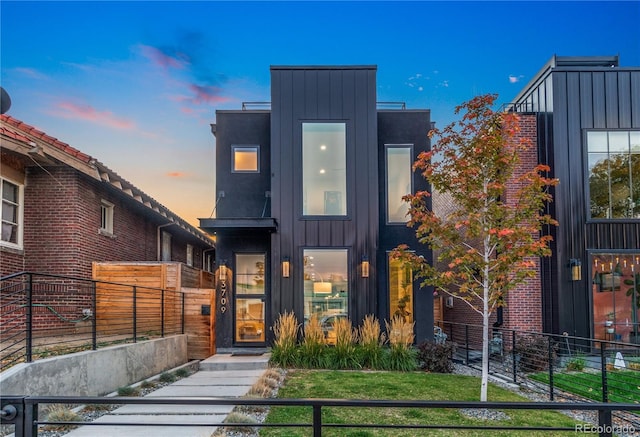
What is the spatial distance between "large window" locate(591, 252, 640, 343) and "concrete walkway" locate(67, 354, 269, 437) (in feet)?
24.8

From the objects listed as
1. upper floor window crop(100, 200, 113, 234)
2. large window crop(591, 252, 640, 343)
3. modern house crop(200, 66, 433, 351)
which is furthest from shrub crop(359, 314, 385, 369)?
upper floor window crop(100, 200, 113, 234)

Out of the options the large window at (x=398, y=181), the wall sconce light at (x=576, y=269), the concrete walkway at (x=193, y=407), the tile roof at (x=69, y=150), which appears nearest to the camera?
the concrete walkway at (x=193, y=407)

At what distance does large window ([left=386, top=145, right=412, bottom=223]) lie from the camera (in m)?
11.1

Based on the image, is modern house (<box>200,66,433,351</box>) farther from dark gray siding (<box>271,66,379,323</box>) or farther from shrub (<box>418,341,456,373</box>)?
shrub (<box>418,341,456,373</box>)

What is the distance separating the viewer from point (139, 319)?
9.77m

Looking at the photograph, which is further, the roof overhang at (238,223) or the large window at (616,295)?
the large window at (616,295)

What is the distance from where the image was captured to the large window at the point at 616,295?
1056 centimetres

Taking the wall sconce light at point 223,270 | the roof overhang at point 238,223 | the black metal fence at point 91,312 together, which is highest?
the roof overhang at point 238,223

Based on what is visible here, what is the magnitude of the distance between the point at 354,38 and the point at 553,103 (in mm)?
5179

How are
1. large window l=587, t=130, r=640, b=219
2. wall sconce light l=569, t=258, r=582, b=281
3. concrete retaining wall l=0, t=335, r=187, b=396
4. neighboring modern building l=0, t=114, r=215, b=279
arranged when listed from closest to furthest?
concrete retaining wall l=0, t=335, r=187, b=396
neighboring modern building l=0, t=114, r=215, b=279
wall sconce light l=569, t=258, r=582, b=281
large window l=587, t=130, r=640, b=219

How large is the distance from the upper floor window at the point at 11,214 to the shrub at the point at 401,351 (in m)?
7.27

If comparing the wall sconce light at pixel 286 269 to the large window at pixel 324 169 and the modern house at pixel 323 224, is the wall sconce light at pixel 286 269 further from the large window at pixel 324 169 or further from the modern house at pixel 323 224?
the large window at pixel 324 169

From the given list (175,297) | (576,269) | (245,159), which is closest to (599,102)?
(576,269)

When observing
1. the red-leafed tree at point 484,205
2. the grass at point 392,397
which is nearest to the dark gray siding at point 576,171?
the grass at point 392,397
